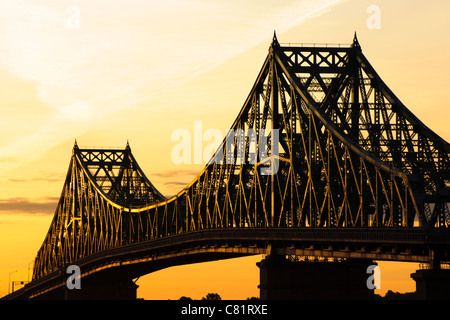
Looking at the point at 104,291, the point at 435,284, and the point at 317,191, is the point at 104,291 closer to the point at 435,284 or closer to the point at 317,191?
the point at 317,191

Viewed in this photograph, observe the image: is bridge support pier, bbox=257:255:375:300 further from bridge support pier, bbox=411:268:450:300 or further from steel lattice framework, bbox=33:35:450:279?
bridge support pier, bbox=411:268:450:300

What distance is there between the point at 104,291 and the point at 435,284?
94599 millimetres

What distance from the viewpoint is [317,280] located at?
100688 millimetres

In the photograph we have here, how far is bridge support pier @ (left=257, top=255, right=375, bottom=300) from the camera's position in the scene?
10025cm

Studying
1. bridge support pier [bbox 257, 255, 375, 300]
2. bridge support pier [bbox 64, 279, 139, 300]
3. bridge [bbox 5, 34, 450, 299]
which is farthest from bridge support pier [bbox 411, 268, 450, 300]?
bridge support pier [bbox 64, 279, 139, 300]

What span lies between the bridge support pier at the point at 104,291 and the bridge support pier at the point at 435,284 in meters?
87.0

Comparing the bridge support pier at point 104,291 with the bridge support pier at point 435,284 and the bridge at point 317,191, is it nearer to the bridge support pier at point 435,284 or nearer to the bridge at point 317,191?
the bridge at point 317,191

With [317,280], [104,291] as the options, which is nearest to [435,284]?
[317,280]

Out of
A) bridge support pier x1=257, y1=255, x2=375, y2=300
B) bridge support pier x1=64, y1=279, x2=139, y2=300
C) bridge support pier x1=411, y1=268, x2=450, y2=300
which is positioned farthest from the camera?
bridge support pier x1=64, y1=279, x2=139, y2=300

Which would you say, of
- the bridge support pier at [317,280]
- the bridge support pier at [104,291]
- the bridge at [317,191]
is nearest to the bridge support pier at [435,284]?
the bridge at [317,191]

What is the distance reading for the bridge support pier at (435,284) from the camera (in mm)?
75688

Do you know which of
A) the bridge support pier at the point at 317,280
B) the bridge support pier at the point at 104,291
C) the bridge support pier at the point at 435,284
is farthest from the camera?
the bridge support pier at the point at 104,291

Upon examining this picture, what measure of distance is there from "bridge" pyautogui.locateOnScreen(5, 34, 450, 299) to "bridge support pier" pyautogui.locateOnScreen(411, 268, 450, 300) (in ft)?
0.26

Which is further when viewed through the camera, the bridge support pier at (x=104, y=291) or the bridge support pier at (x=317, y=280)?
the bridge support pier at (x=104, y=291)
